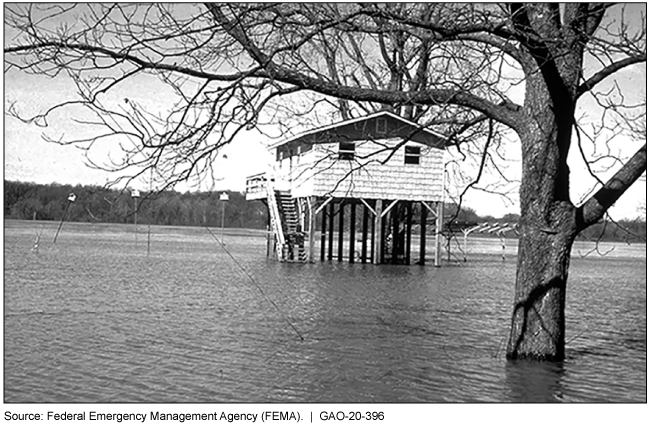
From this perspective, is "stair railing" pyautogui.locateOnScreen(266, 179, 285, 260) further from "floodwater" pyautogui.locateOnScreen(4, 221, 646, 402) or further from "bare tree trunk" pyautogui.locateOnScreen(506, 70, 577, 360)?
"bare tree trunk" pyautogui.locateOnScreen(506, 70, 577, 360)

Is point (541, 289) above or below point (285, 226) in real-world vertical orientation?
below

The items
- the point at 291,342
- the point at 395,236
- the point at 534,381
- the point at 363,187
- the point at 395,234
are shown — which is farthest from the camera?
the point at 395,234

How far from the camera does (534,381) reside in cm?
1067

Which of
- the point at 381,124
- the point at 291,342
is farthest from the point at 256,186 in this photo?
the point at 291,342

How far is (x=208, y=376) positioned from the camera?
1100cm

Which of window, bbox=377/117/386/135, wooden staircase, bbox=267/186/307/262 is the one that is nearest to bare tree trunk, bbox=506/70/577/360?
window, bbox=377/117/386/135

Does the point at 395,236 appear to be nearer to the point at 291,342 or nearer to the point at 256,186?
the point at 256,186

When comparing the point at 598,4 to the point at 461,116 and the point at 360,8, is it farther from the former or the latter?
the point at 461,116

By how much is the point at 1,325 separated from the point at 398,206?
34.3m

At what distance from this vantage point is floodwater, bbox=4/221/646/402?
10.5 meters

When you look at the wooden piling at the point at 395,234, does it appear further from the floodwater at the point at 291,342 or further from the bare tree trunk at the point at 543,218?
the bare tree trunk at the point at 543,218

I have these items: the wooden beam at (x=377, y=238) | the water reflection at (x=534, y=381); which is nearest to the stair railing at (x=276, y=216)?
the wooden beam at (x=377, y=238)

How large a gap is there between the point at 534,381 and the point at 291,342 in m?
4.48

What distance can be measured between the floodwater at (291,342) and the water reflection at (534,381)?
0.7 inches
